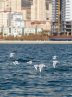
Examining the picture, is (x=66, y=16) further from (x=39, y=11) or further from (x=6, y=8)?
(x=6, y=8)

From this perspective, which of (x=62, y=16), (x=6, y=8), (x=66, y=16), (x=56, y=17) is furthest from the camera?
(x=6, y=8)

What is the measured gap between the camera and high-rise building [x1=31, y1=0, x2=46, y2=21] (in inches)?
6540

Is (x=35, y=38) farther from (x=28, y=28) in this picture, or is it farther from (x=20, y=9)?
(x=20, y=9)

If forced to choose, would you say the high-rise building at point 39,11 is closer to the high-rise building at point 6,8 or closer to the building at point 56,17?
the high-rise building at point 6,8

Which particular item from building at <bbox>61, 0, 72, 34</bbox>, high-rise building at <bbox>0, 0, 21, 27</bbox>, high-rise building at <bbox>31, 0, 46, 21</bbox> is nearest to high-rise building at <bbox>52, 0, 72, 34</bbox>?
building at <bbox>61, 0, 72, 34</bbox>

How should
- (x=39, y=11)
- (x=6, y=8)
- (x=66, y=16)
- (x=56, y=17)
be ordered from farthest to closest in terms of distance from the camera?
(x=6, y=8) < (x=39, y=11) < (x=56, y=17) < (x=66, y=16)

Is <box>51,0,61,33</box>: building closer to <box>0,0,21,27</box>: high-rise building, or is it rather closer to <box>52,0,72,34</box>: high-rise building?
<box>52,0,72,34</box>: high-rise building

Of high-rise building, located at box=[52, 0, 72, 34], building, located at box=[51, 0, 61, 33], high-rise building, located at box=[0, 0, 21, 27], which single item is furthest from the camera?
high-rise building, located at box=[0, 0, 21, 27]

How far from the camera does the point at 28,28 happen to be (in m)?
150

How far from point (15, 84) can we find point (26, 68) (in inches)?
311

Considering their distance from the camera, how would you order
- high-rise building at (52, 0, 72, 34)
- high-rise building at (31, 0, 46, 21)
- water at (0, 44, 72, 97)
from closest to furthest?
water at (0, 44, 72, 97) < high-rise building at (52, 0, 72, 34) < high-rise building at (31, 0, 46, 21)

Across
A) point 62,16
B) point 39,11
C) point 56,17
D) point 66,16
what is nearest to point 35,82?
point 66,16

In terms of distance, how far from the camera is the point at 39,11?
16612 centimetres

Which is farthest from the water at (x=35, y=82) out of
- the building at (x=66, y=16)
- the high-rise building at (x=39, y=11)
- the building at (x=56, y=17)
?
the high-rise building at (x=39, y=11)
